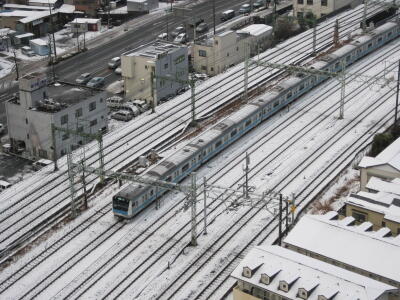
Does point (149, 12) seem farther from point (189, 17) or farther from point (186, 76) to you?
point (186, 76)

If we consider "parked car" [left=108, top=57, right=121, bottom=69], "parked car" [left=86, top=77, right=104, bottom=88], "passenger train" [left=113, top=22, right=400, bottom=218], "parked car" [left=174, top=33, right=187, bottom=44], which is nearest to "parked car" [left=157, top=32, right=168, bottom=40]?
"parked car" [left=174, top=33, right=187, bottom=44]

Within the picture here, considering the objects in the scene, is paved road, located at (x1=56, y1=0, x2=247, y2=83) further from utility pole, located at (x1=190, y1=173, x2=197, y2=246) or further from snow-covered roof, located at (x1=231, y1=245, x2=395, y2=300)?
snow-covered roof, located at (x1=231, y1=245, x2=395, y2=300)

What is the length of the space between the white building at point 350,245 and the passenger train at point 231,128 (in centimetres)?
1096

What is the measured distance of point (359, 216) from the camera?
38.2m

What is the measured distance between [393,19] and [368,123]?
28.3 meters

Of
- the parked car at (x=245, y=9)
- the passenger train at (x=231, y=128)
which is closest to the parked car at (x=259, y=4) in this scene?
the parked car at (x=245, y=9)

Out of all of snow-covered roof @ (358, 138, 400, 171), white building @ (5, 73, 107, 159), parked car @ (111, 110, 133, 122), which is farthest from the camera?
parked car @ (111, 110, 133, 122)

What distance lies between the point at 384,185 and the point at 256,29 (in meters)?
38.2

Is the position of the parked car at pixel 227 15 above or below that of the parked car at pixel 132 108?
above

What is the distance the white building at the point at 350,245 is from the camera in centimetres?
3203

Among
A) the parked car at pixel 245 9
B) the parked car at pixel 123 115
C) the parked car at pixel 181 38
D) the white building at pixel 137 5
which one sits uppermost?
the white building at pixel 137 5

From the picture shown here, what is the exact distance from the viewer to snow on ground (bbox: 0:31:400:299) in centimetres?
3666

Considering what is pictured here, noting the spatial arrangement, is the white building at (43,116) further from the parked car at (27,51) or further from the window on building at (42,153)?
the parked car at (27,51)

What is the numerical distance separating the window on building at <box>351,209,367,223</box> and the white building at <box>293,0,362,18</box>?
49.1 metres
